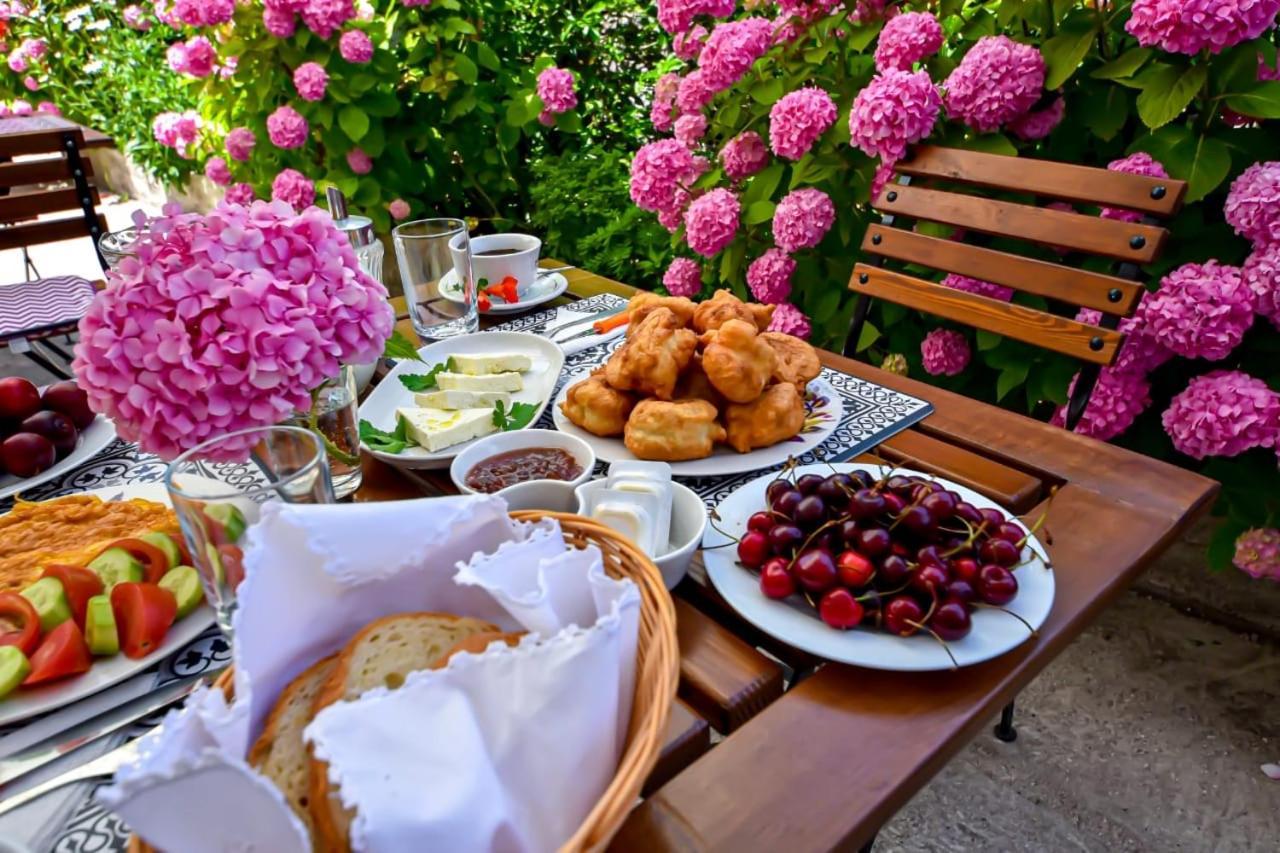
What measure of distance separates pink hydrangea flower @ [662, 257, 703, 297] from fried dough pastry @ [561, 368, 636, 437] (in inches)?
55.2

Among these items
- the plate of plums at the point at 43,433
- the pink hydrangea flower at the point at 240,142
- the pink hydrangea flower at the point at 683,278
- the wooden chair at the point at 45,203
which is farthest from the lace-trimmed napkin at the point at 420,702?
the pink hydrangea flower at the point at 240,142

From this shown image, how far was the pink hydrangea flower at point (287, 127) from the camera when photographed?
3.17 meters

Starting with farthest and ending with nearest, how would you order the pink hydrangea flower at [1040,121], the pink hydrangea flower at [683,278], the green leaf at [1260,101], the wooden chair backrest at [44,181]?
the wooden chair backrest at [44,181] → the pink hydrangea flower at [683,278] → the pink hydrangea flower at [1040,121] → the green leaf at [1260,101]

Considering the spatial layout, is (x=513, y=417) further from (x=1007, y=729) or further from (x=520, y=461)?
(x=1007, y=729)

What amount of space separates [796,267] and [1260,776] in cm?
170

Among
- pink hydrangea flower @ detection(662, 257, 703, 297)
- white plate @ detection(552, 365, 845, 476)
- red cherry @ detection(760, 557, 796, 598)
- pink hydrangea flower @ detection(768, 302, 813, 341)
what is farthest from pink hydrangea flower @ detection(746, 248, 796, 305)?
red cherry @ detection(760, 557, 796, 598)

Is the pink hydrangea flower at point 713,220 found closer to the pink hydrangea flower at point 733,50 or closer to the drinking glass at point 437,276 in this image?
the pink hydrangea flower at point 733,50

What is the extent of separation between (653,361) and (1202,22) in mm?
1237

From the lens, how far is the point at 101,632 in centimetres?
85

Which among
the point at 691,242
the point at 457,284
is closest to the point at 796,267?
the point at 691,242

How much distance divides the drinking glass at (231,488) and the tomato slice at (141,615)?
0.04 metres

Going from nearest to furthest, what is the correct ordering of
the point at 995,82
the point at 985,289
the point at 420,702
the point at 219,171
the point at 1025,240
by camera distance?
1. the point at 420,702
2. the point at 1025,240
3. the point at 995,82
4. the point at 985,289
5. the point at 219,171

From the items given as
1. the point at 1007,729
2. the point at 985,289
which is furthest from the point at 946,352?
the point at 1007,729

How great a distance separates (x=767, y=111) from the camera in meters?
2.46
